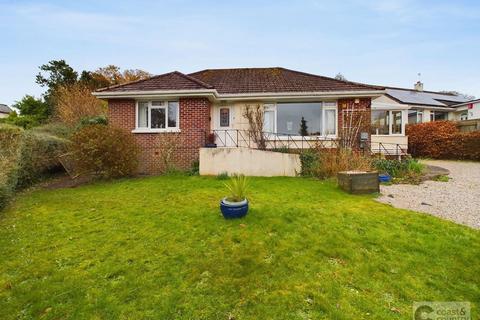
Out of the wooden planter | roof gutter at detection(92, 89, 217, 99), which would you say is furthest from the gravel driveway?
roof gutter at detection(92, 89, 217, 99)

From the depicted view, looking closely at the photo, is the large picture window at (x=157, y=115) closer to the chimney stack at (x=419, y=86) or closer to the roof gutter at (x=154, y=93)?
the roof gutter at (x=154, y=93)

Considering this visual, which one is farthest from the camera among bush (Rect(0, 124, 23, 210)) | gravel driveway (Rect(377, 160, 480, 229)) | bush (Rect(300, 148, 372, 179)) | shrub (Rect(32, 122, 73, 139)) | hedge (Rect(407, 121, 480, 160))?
hedge (Rect(407, 121, 480, 160))

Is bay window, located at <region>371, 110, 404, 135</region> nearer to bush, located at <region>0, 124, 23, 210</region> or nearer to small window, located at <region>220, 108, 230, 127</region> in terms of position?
small window, located at <region>220, 108, 230, 127</region>

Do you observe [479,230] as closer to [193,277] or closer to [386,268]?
[386,268]

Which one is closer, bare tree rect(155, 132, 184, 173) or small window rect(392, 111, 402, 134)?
bare tree rect(155, 132, 184, 173)

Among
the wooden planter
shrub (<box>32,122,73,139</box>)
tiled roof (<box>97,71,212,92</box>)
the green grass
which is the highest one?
tiled roof (<box>97,71,212,92</box>)

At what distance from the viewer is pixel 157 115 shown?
1248 centimetres

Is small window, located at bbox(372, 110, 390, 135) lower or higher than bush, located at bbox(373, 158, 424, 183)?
higher

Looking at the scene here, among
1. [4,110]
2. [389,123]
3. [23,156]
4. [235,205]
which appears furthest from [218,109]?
[4,110]

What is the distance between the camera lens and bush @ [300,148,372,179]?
385 inches

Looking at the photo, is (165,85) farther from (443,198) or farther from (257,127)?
(443,198)

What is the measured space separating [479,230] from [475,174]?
8784mm

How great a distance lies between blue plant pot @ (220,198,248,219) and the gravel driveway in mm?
4320

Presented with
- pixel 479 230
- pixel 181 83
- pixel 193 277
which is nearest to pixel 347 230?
pixel 479 230
